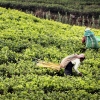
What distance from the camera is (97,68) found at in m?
10.7

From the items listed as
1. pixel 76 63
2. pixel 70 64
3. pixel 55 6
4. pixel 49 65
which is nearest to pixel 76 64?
pixel 76 63

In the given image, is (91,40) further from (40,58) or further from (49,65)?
(49,65)

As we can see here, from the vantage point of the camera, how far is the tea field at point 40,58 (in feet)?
28.9

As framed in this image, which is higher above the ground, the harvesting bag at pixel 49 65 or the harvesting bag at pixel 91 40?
the harvesting bag at pixel 91 40

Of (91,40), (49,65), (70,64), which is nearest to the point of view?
(70,64)

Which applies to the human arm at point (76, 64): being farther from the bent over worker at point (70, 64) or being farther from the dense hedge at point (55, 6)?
the dense hedge at point (55, 6)

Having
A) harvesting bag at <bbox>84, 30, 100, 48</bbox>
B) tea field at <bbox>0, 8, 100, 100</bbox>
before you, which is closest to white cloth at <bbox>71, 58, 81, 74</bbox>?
tea field at <bbox>0, 8, 100, 100</bbox>

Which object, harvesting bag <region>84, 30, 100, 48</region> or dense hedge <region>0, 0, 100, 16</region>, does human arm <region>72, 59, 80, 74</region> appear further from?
dense hedge <region>0, 0, 100, 16</region>

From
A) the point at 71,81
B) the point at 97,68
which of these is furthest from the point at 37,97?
the point at 97,68

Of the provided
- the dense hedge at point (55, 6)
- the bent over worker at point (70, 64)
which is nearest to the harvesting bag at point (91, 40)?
the bent over worker at point (70, 64)

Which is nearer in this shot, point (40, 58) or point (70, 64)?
point (70, 64)

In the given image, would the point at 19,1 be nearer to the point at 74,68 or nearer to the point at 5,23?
the point at 5,23

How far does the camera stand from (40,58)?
11.2m

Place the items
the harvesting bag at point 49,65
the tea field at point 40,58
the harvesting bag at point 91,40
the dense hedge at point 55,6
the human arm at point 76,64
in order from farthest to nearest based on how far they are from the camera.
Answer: the dense hedge at point 55,6
the harvesting bag at point 91,40
the harvesting bag at point 49,65
the human arm at point 76,64
the tea field at point 40,58
